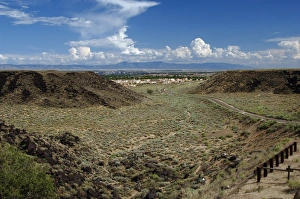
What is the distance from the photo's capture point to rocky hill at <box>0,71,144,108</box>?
5122cm

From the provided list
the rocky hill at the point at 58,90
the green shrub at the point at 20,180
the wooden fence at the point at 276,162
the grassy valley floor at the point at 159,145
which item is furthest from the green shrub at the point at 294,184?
the rocky hill at the point at 58,90

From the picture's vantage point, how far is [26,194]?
1319 cm

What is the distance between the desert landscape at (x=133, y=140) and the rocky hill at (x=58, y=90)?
0.59 ft

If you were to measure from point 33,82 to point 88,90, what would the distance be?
10.5 meters

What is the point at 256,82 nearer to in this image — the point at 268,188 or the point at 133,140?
the point at 133,140

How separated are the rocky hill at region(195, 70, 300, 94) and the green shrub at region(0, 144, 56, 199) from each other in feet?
225

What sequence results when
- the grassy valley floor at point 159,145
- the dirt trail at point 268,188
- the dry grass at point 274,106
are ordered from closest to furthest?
the dirt trail at point 268,188, the grassy valley floor at point 159,145, the dry grass at point 274,106

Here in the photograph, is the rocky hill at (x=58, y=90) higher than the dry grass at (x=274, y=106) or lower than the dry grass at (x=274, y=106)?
higher

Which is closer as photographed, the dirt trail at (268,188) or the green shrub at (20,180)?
the dirt trail at (268,188)

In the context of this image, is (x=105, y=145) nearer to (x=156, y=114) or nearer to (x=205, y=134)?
(x=205, y=134)

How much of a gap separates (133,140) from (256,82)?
59.8 meters

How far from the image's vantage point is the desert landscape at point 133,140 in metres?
18.0

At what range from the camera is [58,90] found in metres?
54.4

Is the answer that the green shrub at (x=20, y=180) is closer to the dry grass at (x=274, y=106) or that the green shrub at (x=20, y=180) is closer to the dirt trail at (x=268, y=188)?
the dirt trail at (x=268, y=188)
